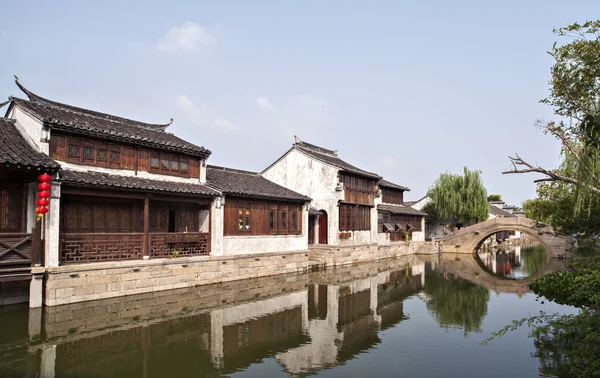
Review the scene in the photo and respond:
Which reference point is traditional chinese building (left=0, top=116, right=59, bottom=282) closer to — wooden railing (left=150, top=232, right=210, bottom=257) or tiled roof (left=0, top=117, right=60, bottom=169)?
tiled roof (left=0, top=117, right=60, bottom=169)

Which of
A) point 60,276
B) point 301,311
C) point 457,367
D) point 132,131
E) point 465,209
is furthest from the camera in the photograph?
→ point 465,209

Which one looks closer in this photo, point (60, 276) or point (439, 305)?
point (60, 276)

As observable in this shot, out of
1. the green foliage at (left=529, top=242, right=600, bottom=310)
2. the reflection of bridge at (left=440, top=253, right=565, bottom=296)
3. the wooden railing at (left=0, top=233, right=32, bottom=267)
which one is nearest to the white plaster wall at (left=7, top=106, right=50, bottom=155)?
the wooden railing at (left=0, top=233, right=32, bottom=267)

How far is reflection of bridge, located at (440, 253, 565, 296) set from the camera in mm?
19641

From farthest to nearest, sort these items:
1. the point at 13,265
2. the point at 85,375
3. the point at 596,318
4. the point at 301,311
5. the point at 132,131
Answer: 1. the point at 132,131
2. the point at 301,311
3. the point at 13,265
4. the point at 85,375
5. the point at 596,318

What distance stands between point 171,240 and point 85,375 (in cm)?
800

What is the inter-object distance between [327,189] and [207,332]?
16183 millimetres

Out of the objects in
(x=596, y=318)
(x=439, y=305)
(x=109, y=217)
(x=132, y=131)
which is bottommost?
(x=439, y=305)

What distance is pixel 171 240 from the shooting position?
15.7 metres

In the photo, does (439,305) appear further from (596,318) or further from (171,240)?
(171,240)

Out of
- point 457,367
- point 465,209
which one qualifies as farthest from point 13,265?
point 465,209

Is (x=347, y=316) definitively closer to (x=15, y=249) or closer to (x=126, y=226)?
(x=126, y=226)

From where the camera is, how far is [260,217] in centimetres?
2003

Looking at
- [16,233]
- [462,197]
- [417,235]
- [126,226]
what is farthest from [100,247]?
[462,197]
